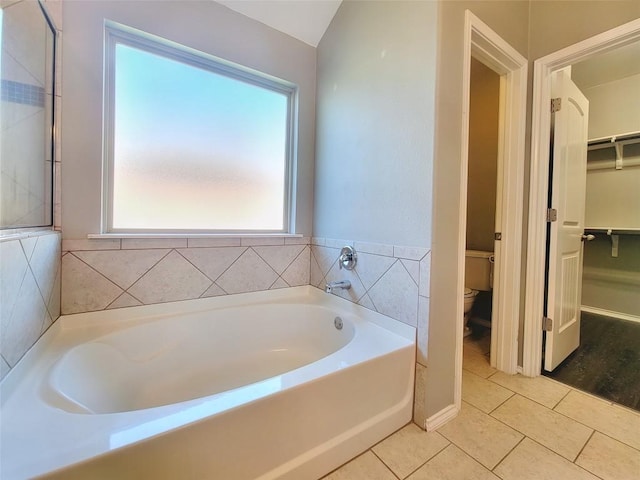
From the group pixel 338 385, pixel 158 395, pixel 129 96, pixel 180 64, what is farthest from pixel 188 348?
pixel 180 64

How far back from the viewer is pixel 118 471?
2.16 feet

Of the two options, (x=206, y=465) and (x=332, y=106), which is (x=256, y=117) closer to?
(x=332, y=106)

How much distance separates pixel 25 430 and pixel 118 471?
28 centimetres

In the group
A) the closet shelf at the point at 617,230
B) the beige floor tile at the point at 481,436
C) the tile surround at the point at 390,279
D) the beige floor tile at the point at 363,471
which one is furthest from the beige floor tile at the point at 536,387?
the closet shelf at the point at 617,230


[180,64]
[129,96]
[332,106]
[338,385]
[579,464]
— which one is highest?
[180,64]

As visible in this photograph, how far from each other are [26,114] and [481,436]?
8.07 feet

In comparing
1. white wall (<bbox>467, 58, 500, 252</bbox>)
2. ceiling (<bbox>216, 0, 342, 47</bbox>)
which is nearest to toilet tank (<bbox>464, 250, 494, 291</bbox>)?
white wall (<bbox>467, 58, 500, 252</bbox>)

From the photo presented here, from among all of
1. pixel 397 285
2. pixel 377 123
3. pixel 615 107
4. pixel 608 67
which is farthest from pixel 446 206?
pixel 615 107

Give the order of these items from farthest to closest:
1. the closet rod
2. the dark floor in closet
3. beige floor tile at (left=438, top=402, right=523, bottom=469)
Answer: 1. the closet rod
2. the dark floor in closet
3. beige floor tile at (left=438, top=402, right=523, bottom=469)

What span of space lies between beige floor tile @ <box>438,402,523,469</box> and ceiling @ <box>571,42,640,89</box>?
9.37ft

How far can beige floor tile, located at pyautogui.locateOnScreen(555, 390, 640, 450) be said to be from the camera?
1231mm

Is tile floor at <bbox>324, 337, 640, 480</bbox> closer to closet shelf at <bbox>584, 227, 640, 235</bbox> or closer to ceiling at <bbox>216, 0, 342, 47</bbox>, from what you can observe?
closet shelf at <bbox>584, 227, 640, 235</bbox>

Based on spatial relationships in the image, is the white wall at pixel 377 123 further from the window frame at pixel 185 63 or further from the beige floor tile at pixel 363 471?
the beige floor tile at pixel 363 471

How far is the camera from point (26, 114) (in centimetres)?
113
